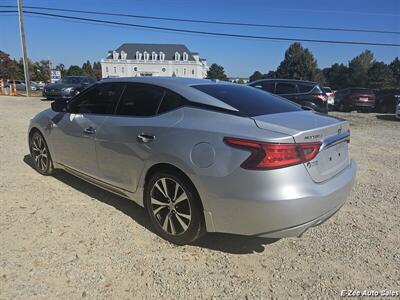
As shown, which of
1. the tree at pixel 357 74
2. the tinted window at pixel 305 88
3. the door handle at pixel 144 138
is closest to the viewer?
the door handle at pixel 144 138

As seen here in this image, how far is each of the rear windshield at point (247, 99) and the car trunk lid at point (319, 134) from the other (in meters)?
0.15

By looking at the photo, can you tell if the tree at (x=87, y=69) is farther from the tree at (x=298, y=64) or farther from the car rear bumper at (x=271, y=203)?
the car rear bumper at (x=271, y=203)

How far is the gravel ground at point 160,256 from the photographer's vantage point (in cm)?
281

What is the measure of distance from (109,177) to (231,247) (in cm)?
155

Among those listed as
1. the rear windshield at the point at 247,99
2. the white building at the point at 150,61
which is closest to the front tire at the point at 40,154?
the rear windshield at the point at 247,99

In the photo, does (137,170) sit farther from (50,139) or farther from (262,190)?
(50,139)

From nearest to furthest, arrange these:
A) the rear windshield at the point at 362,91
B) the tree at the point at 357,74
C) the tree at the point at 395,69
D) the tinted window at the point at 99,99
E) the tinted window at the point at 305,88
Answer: the tinted window at the point at 99,99
the tinted window at the point at 305,88
the rear windshield at the point at 362,91
the tree at the point at 395,69
the tree at the point at 357,74

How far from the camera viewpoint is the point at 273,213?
9.17 feet

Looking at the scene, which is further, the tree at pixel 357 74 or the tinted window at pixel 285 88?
the tree at pixel 357 74

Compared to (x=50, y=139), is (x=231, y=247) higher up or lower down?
lower down

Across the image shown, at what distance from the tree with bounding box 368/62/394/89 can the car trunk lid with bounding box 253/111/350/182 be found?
8055 cm

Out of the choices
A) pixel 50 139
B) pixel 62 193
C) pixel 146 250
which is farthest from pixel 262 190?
pixel 50 139

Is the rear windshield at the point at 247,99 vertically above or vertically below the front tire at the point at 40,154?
above

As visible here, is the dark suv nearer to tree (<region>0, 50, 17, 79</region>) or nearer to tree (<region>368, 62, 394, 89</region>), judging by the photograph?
tree (<region>0, 50, 17, 79</region>)
